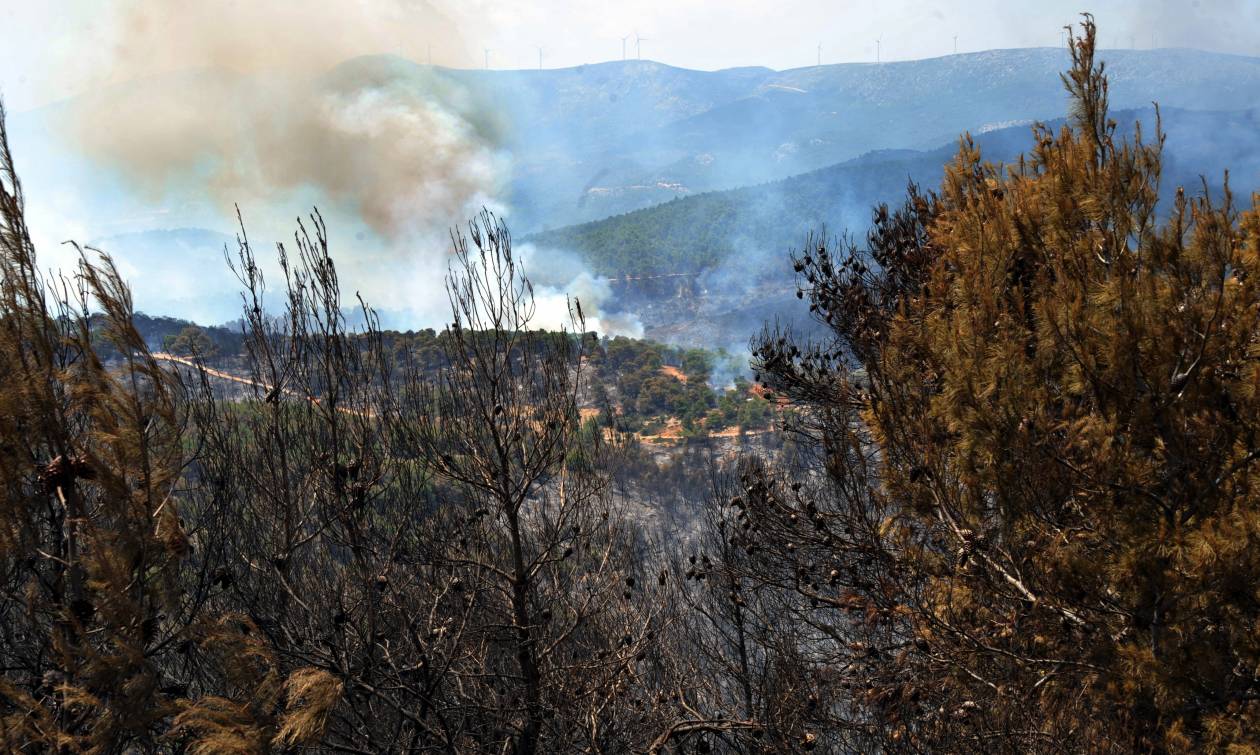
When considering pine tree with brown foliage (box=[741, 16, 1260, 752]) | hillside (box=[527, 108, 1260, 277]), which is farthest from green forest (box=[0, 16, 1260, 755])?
hillside (box=[527, 108, 1260, 277])

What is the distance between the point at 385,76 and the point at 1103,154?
78.8 metres

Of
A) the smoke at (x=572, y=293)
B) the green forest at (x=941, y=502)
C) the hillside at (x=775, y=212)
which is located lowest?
the green forest at (x=941, y=502)

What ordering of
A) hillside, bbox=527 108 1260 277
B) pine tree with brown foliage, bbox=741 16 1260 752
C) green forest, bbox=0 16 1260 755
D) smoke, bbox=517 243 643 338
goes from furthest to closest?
hillside, bbox=527 108 1260 277
smoke, bbox=517 243 643 338
pine tree with brown foliage, bbox=741 16 1260 752
green forest, bbox=0 16 1260 755

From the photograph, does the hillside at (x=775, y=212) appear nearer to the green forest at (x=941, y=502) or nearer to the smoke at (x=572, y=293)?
the smoke at (x=572, y=293)

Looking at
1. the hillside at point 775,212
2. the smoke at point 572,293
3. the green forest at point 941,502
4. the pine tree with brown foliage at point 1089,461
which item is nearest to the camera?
the green forest at point 941,502

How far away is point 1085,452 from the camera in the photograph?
4.88 metres

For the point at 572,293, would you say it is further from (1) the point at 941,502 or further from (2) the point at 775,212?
(1) the point at 941,502

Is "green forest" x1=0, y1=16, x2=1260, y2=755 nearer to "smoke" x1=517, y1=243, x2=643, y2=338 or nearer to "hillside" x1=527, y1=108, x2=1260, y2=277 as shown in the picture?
"smoke" x1=517, y1=243, x2=643, y2=338

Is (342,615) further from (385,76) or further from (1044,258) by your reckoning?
(385,76)

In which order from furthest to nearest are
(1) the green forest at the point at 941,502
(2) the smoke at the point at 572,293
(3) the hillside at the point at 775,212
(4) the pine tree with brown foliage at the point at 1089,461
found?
1. (3) the hillside at the point at 775,212
2. (2) the smoke at the point at 572,293
3. (4) the pine tree with brown foliage at the point at 1089,461
4. (1) the green forest at the point at 941,502

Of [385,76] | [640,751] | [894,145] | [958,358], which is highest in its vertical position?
[894,145]

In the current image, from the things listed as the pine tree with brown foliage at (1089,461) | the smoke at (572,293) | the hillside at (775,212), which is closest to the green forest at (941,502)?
the pine tree with brown foliage at (1089,461)

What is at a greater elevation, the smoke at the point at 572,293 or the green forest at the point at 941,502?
the smoke at the point at 572,293

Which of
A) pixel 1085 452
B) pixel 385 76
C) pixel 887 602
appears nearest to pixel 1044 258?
pixel 1085 452
